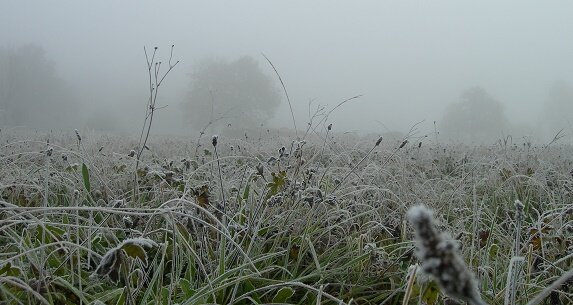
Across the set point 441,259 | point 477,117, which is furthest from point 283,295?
point 477,117

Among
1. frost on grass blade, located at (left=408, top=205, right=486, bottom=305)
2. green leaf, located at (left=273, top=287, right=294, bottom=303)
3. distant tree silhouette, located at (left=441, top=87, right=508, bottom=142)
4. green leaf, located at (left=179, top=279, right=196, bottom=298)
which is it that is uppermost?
frost on grass blade, located at (left=408, top=205, right=486, bottom=305)

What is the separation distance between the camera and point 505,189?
3.38 meters

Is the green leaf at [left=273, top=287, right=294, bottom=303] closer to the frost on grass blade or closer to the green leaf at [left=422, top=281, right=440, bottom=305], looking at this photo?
the green leaf at [left=422, top=281, right=440, bottom=305]

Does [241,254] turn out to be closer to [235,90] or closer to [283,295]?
[283,295]

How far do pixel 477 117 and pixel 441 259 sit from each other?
156 ft

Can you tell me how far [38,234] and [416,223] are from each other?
1.75 m

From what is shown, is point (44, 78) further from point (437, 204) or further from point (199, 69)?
point (437, 204)

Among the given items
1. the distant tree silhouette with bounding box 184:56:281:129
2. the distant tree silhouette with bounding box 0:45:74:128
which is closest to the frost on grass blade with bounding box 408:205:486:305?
the distant tree silhouette with bounding box 184:56:281:129

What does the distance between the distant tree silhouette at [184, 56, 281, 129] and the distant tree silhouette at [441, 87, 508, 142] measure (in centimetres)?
1879

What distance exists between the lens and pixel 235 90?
121 ft

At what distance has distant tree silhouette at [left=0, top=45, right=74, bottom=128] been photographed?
35.0m

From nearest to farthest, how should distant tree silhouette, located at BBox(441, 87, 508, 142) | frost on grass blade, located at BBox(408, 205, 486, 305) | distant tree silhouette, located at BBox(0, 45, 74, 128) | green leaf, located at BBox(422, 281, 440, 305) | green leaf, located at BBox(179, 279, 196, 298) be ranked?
1. frost on grass blade, located at BBox(408, 205, 486, 305)
2. green leaf, located at BBox(422, 281, 440, 305)
3. green leaf, located at BBox(179, 279, 196, 298)
4. distant tree silhouette, located at BBox(0, 45, 74, 128)
5. distant tree silhouette, located at BBox(441, 87, 508, 142)

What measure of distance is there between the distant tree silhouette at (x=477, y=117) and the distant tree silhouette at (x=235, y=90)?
18787mm

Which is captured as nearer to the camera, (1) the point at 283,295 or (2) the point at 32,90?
(1) the point at 283,295
